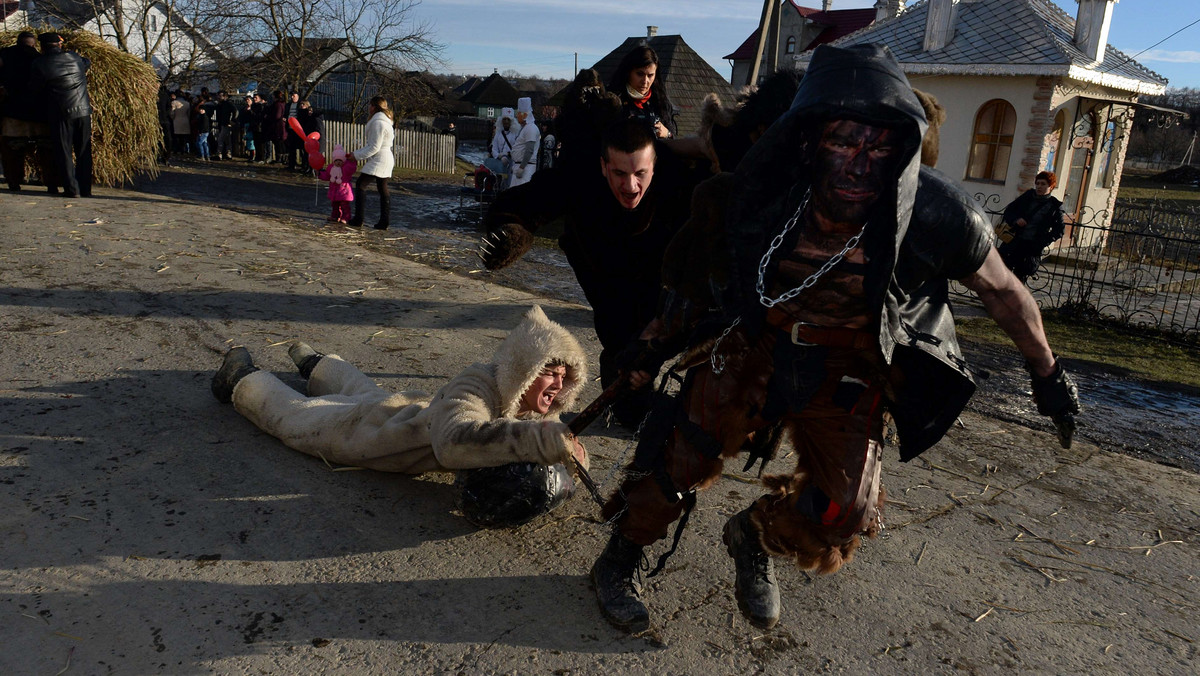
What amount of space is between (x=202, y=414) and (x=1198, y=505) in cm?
521

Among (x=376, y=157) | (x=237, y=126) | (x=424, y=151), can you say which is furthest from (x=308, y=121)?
(x=376, y=157)

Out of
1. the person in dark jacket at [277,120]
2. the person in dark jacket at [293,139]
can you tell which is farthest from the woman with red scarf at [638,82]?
the person in dark jacket at [277,120]

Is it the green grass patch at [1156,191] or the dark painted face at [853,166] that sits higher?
the dark painted face at [853,166]

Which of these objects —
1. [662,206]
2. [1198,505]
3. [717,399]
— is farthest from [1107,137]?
[717,399]

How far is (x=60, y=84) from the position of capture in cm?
1030

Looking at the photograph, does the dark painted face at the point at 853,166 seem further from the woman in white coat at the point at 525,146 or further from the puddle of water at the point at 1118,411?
the woman in white coat at the point at 525,146

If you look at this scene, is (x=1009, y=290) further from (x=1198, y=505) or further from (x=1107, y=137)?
(x=1107, y=137)

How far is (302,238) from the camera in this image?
9.81 meters

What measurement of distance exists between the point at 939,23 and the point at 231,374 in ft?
57.0

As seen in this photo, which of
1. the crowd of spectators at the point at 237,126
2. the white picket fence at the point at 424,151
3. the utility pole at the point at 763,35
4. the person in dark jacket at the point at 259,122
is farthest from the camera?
the white picket fence at the point at 424,151

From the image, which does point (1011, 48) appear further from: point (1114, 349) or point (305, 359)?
point (305, 359)

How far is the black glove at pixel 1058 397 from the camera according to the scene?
2.64 metres

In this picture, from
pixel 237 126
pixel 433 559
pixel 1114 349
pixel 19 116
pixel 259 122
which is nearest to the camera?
pixel 433 559

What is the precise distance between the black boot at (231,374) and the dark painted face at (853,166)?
3.14 meters
